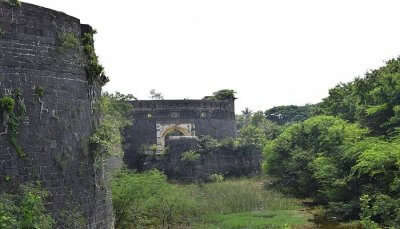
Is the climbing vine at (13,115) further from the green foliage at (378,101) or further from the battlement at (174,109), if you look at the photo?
the battlement at (174,109)

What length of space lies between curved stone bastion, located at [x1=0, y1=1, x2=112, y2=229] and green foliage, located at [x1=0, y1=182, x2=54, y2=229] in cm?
21

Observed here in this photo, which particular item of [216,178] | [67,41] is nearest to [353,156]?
[216,178]

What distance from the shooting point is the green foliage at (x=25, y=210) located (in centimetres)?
687

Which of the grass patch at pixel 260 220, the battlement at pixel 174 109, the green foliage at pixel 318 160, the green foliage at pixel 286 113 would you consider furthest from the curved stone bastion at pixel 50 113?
the green foliage at pixel 286 113

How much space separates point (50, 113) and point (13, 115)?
2.63 feet

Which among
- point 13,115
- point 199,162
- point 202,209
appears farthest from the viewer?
point 199,162

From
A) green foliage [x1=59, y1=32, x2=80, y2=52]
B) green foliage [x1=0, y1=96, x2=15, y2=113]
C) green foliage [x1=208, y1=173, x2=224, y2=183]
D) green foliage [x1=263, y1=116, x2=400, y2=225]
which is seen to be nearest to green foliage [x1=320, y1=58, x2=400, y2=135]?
green foliage [x1=263, y1=116, x2=400, y2=225]

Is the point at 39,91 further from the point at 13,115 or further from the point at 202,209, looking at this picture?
the point at 202,209

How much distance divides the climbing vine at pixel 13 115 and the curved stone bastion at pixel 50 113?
0.05ft

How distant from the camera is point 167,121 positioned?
3266 centimetres

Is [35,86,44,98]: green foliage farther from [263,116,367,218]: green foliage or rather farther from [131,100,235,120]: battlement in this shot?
[131,100,235,120]: battlement

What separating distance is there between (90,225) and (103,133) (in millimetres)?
1892

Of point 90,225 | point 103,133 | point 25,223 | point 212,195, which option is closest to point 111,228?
point 90,225

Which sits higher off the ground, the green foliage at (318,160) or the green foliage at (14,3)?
the green foliage at (14,3)
